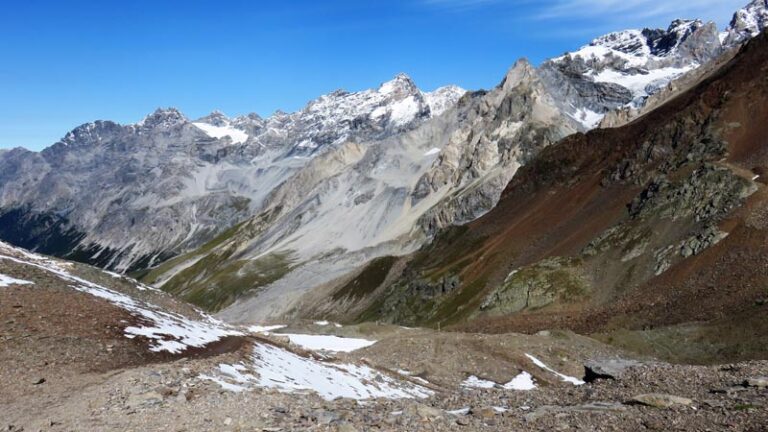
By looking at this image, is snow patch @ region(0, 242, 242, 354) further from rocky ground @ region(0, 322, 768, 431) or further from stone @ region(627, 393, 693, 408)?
stone @ region(627, 393, 693, 408)

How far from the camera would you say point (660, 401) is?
24047mm

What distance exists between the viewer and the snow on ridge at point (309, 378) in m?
29.4

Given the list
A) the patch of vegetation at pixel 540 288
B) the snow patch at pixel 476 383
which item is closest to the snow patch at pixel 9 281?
the snow patch at pixel 476 383

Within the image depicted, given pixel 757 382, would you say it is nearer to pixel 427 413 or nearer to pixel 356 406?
pixel 427 413

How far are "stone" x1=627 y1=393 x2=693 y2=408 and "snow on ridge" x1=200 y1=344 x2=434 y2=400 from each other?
13016 mm

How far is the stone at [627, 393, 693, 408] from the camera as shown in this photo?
2377 centimetres

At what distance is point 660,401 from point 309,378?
17531 mm

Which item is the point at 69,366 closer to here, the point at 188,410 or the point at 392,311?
the point at 188,410

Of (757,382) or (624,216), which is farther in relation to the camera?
(624,216)

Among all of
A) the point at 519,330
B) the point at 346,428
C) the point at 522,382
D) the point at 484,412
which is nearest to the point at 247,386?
the point at 346,428

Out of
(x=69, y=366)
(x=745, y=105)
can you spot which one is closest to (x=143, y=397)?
(x=69, y=366)

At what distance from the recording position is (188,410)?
2250 cm

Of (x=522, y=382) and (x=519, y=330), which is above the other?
(x=519, y=330)

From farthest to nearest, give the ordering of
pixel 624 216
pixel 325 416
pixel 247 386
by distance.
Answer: pixel 624 216, pixel 247 386, pixel 325 416
